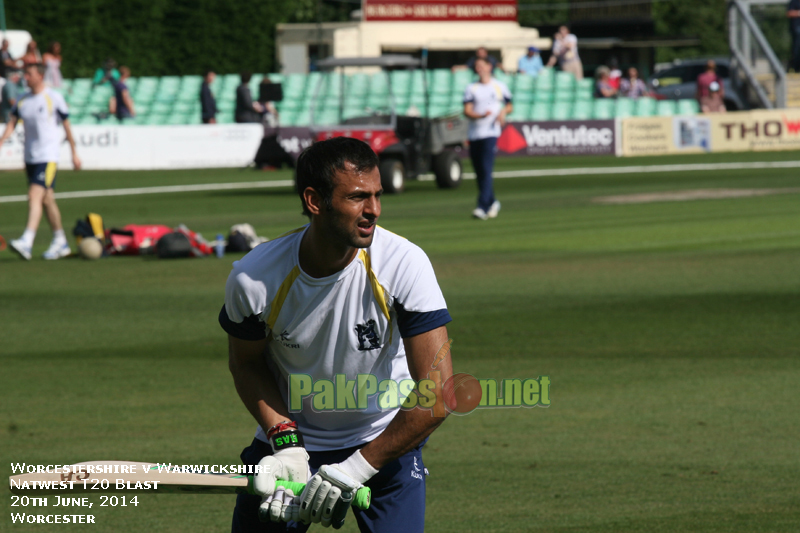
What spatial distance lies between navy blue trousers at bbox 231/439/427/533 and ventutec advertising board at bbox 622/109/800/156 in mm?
27593

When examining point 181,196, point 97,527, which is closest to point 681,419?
point 97,527

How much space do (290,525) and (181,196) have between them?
19.7 m

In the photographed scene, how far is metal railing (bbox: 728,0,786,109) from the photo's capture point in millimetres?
33844


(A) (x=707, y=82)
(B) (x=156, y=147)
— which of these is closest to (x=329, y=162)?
(B) (x=156, y=147)

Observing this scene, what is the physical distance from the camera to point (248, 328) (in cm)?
365

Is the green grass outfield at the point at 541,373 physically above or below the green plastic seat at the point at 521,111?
above

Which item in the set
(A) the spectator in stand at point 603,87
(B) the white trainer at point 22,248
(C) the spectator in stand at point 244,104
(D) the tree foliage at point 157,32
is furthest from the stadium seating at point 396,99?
(B) the white trainer at point 22,248

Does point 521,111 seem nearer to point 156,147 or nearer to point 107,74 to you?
point 156,147

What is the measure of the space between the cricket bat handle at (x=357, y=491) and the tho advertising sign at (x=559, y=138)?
27.8 m

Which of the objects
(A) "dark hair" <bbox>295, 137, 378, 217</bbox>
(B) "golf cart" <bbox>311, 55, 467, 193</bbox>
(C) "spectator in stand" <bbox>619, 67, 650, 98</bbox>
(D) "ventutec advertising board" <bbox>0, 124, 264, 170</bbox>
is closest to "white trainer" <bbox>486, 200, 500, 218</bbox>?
(B) "golf cart" <bbox>311, 55, 467, 193</bbox>

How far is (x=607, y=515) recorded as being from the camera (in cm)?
526

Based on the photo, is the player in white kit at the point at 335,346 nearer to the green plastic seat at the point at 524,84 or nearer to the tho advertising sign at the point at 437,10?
the green plastic seat at the point at 524,84

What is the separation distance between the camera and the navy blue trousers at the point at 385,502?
3721mm

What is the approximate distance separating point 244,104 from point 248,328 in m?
→ 27.6
